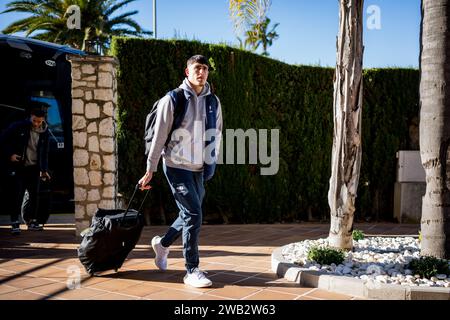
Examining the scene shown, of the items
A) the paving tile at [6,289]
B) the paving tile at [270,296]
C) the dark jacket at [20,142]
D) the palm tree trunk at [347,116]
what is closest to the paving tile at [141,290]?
the paving tile at [270,296]

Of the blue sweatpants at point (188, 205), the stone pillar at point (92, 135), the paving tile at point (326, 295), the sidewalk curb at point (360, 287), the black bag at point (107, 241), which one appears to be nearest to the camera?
the sidewalk curb at point (360, 287)

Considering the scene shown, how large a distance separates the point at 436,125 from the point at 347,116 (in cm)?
80

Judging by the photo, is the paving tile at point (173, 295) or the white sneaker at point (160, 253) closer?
the paving tile at point (173, 295)

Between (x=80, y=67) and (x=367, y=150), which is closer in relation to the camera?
(x=80, y=67)

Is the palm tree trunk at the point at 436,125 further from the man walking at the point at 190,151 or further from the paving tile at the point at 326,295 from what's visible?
the man walking at the point at 190,151

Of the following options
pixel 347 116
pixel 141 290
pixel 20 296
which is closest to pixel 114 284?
pixel 141 290

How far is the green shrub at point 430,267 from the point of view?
329cm

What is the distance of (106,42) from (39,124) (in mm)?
15172

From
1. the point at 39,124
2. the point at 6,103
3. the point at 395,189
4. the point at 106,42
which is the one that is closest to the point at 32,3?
the point at 106,42

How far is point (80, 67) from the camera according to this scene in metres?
5.55

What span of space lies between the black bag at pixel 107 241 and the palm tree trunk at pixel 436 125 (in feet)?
8.43

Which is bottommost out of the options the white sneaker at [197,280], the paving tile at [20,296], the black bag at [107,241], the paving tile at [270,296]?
the paving tile at [270,296]

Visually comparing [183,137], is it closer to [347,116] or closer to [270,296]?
[270,296]
